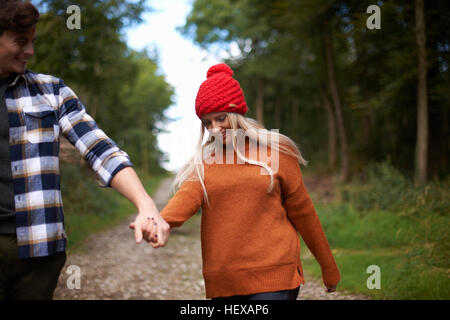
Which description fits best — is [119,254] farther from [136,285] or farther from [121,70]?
[121,70]

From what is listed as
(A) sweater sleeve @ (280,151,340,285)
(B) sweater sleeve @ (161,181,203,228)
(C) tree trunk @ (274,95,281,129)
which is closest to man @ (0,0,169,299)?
(B) sweater sleeve @ (161,181,203,228)

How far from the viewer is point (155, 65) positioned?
30609 millimetres

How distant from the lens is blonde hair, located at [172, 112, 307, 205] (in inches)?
89.4

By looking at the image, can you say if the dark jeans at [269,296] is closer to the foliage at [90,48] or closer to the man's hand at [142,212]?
the man's hand at [142,212]

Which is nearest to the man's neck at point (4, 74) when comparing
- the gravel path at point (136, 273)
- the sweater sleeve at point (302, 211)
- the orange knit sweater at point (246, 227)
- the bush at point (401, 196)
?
the orange knit sweater at point (246, 227)

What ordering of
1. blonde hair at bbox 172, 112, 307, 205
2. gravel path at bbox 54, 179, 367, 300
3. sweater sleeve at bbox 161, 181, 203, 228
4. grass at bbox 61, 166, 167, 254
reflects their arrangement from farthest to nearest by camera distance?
1. grass at bbox 61, 166, 167, 254
2. gravel path at bbox 54, 179, 367, 300
3. blonde hair at bbox 172, 112, 307, 205
4. sweater sleeve at bbox 161, 181, 203, 228

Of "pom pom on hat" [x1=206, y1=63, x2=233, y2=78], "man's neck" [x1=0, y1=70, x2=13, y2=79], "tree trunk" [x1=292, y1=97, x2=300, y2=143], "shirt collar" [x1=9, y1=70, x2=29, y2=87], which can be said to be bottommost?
Result: "shirt collar" [x1=9, y1=70, x2=29, y2=87]

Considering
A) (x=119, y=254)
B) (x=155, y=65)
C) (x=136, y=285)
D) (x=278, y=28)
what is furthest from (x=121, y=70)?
(x=155, y=65)

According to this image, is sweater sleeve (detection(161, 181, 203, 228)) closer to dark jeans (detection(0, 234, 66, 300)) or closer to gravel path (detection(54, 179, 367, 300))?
dark jeans (detection(0, 234, 66, 300))

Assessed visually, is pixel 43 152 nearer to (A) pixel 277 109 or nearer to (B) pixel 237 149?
(B) pixel 237 149

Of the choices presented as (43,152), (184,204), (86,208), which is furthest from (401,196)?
(86,208)

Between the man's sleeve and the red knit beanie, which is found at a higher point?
the red knit beanie

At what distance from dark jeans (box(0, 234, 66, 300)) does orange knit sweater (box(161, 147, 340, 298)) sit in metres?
0.69
